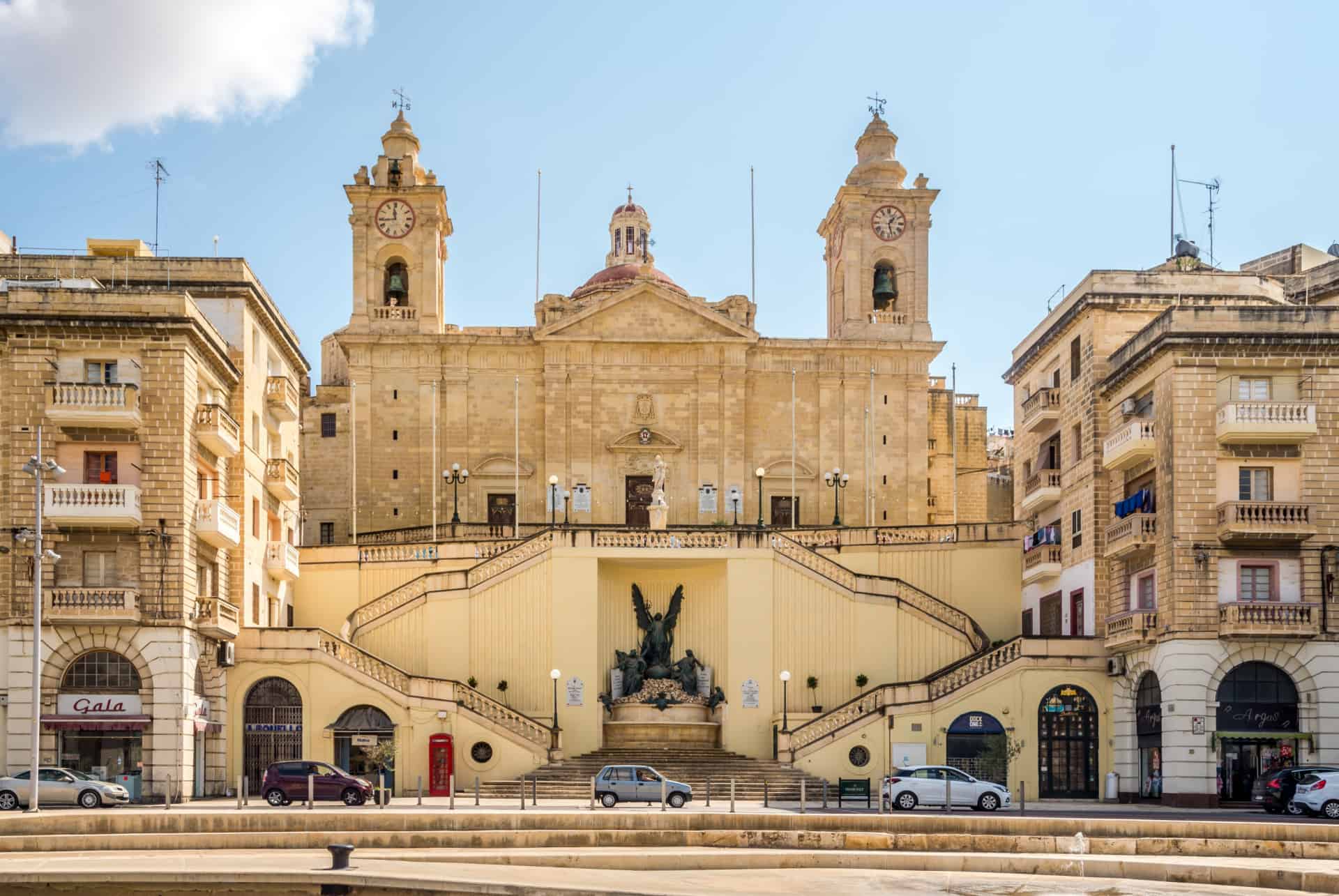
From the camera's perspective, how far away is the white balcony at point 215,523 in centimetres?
4825

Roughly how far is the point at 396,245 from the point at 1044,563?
30340mm

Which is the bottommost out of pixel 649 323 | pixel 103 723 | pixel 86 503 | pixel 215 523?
pixel 103 723

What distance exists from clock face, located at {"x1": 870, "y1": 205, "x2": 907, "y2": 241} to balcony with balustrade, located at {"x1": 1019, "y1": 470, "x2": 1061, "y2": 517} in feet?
58.6

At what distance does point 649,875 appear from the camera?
107 feet

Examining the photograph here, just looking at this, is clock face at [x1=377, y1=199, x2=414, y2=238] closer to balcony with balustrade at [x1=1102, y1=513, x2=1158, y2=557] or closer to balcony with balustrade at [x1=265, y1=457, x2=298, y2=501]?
balcony with balustrade at [x1=265, y1=457, x2=298, y2=501]

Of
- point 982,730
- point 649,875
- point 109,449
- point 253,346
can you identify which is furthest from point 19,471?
point 982,730

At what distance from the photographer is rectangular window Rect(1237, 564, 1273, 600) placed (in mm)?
46750

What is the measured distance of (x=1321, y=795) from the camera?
41250 mm

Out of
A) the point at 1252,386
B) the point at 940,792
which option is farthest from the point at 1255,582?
Answer: the point at 940,792

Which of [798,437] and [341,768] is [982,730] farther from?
[798,437]

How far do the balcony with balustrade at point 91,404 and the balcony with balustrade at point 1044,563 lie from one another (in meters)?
27.4

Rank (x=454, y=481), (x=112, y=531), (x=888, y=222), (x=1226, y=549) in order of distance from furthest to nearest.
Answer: (x=888, y=222) → (x=454, y=481) → (x=112, y=531) → (x=1226, y=549)

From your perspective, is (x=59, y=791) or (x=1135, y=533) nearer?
(x=59, y=791)

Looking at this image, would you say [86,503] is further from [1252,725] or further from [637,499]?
[1252,725]
